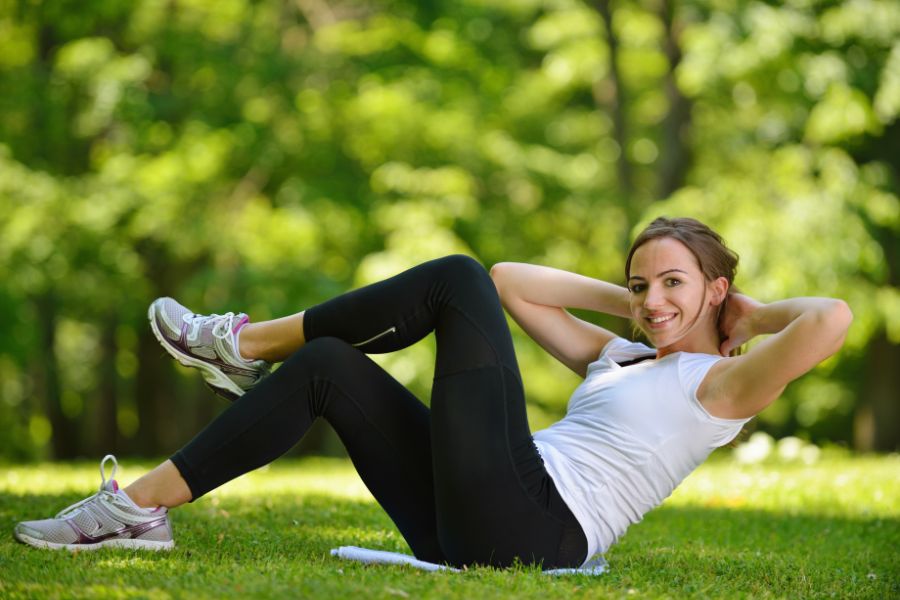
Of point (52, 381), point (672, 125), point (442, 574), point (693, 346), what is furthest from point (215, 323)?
point (52, 381)

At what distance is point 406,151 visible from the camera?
12.7 metres

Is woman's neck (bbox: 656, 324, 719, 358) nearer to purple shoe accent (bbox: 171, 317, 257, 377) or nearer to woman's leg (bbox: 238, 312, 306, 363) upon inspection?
woman's leg (bbox: 238, 312, 306, 363)

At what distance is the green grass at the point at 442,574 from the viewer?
2963mm

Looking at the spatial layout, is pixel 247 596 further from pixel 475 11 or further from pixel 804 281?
pixel 475 11

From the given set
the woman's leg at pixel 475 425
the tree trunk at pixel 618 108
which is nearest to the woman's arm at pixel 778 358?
the woman's leg at pixel 475 425

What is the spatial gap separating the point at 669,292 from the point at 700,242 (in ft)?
0.64

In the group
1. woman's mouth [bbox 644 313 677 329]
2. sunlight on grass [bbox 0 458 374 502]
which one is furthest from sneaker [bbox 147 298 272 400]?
sunlight on grass [bbox 0 458 374 502]

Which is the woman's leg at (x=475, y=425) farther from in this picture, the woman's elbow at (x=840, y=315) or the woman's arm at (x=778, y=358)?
the woman's elbow at (x=840, y=315)

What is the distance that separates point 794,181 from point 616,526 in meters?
8.40

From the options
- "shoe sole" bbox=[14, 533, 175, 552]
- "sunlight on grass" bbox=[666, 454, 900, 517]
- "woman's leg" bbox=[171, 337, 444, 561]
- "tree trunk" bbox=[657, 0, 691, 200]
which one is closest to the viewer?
"woman's leg" bbox=[171, 337, 444, 561]

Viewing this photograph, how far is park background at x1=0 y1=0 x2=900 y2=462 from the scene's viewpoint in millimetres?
10617

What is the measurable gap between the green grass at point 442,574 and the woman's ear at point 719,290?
35.9 inches

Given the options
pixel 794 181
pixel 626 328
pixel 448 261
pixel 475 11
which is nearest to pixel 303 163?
pixel 475 11

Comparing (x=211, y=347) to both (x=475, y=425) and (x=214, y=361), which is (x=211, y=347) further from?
(x=475, y=425)
